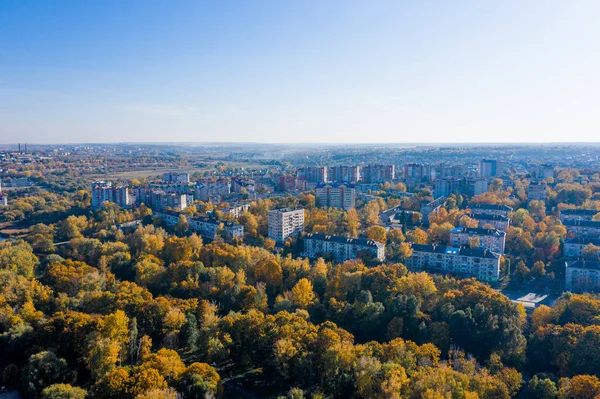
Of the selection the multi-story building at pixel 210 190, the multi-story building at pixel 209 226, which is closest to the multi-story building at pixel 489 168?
the multi-story building at pixel 210 190

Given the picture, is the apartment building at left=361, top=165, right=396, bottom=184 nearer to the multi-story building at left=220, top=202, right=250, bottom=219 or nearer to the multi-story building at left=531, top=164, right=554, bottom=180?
the multi-story building at left=531, top=164, right=554, bottom=180

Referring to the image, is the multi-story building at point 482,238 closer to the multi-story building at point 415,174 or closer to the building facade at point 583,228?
the building facade at point 583,228

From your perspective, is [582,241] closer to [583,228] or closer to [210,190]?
[583,228]

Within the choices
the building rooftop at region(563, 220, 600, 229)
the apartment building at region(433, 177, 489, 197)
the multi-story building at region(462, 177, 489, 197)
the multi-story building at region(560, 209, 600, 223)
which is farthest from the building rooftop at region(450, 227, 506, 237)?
the apartment building at region(433, 177, 489, 197)

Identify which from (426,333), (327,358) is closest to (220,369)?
(327,358)

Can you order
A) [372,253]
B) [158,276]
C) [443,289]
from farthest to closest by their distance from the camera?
[372,253] → [158,276] → [443,289]

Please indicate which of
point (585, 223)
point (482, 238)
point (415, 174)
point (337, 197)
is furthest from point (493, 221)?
point (415, 174)

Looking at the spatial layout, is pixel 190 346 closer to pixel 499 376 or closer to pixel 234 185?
pixel 499 376
